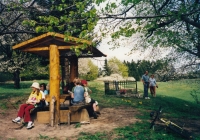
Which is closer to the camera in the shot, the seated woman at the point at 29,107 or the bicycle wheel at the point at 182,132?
the bicycle wheel at the point at 182,132

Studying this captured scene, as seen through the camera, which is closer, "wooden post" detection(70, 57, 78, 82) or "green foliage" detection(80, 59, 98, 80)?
"wooden post" detection(70, 57, 78, 82)

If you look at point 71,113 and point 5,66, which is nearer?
point 71,113

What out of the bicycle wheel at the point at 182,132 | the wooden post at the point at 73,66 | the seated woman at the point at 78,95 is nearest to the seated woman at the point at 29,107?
the seated woman at the point at 78,95

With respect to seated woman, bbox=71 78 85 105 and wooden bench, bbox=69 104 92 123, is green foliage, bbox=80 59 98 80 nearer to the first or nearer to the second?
seated woman, bbox=71 78 85 105

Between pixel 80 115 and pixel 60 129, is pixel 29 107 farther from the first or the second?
pixel 80 115

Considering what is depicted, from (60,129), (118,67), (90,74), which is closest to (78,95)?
(60,129)

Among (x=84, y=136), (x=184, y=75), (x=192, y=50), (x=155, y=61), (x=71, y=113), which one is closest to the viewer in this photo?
(x=84, y=136)

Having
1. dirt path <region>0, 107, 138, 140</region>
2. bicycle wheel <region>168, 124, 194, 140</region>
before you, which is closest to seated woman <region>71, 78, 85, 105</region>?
dirt path <region>0, 107, 138, 140</region>

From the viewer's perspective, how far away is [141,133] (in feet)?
24.8

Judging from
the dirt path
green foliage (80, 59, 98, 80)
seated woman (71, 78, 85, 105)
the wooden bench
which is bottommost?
the dirt path

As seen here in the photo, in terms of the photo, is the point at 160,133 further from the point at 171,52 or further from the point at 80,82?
the point at 171,52

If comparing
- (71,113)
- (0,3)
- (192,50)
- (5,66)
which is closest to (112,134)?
(71,113)

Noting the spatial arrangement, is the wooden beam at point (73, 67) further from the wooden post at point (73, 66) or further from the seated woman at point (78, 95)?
the seated woman at point (78, 95)

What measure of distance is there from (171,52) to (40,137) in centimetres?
1287
